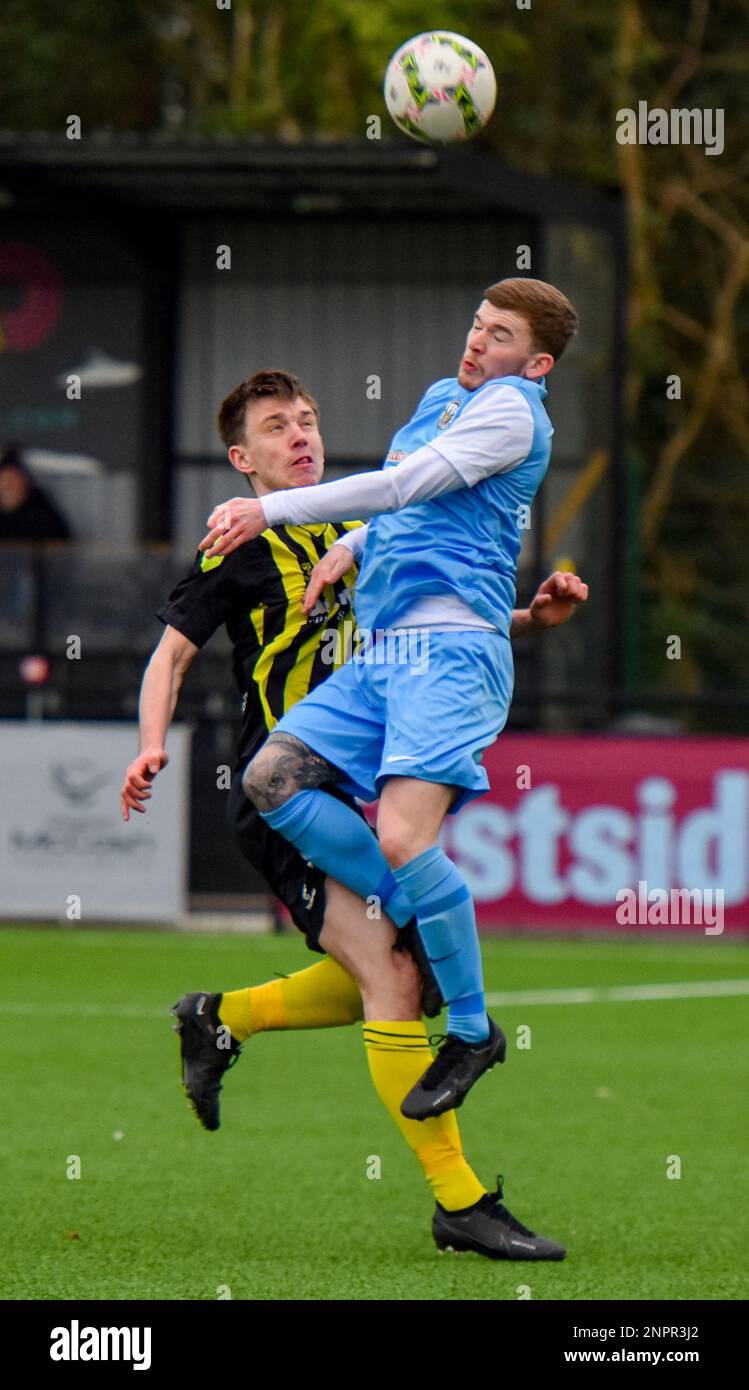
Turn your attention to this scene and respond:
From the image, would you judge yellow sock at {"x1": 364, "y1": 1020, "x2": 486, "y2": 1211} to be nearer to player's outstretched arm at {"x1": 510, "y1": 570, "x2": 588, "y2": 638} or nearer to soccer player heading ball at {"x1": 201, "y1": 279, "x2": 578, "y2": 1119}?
soccer player heading ball at {"x1": 201, "y1": 279, "x2": 578, "y2": 1119}

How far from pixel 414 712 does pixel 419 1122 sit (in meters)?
0.96

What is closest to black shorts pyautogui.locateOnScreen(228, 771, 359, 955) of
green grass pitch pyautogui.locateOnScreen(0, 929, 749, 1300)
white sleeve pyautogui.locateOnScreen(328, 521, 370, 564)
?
white sleeve pyautogui.locateOnScreen(328, 521, 370, 564)

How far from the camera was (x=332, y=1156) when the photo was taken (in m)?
7.18

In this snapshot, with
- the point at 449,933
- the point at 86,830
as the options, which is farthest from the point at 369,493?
the point at 86,830

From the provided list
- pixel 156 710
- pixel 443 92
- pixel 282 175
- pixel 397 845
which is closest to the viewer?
pixel 397 845

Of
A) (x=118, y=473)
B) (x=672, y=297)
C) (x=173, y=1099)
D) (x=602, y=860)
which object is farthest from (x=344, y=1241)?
(x=672, y=297)

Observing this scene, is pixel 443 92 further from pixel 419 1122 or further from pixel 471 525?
pixel 419 1122

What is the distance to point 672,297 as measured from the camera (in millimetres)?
29469

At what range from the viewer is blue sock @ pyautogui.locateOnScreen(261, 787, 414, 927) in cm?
561

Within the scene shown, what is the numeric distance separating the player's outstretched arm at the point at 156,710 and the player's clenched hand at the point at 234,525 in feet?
2.24

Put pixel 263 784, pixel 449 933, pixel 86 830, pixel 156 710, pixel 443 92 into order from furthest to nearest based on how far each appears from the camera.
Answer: pixel 86 830, pixel 443 92, pixel 156 710, pixel 263 784, pixel 449 933

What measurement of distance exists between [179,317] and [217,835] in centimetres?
728

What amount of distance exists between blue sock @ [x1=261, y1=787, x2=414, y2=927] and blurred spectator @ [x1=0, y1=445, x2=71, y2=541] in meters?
12.6
